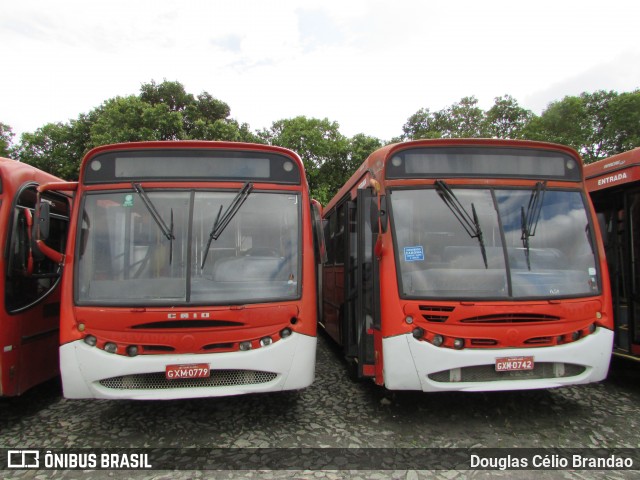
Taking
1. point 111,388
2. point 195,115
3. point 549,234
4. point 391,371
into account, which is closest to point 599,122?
point 195,115

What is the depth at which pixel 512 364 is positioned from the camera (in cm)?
431

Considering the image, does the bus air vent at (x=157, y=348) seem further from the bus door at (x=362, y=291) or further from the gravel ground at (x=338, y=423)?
the bus door at (x=362, y=291)

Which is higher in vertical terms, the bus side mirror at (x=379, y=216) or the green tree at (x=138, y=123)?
the green tree at (x=138, y=123)

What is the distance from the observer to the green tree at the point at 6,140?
85.3 feet

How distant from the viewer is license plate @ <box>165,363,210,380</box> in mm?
4133

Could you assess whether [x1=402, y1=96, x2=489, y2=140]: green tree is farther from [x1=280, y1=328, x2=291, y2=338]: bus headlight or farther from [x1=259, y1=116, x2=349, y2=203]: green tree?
[x1=280, y1=328, x2=291, y2=338]: bus headlight

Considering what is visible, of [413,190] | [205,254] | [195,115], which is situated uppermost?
[195,115]

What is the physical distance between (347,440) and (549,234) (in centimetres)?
292

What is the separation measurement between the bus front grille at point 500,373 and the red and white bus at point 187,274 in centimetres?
135

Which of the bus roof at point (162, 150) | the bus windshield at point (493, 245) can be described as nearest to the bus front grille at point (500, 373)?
the bus windshield at point (493, 245)

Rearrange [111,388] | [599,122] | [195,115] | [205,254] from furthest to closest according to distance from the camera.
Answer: [599,122] < [195,115] < [205,254] < [111,388]

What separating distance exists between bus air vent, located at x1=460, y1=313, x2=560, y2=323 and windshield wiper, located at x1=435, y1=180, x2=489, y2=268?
0.51 meters

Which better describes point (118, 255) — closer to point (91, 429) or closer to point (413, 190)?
point (91, 429)

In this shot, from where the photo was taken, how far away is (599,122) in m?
24.7
